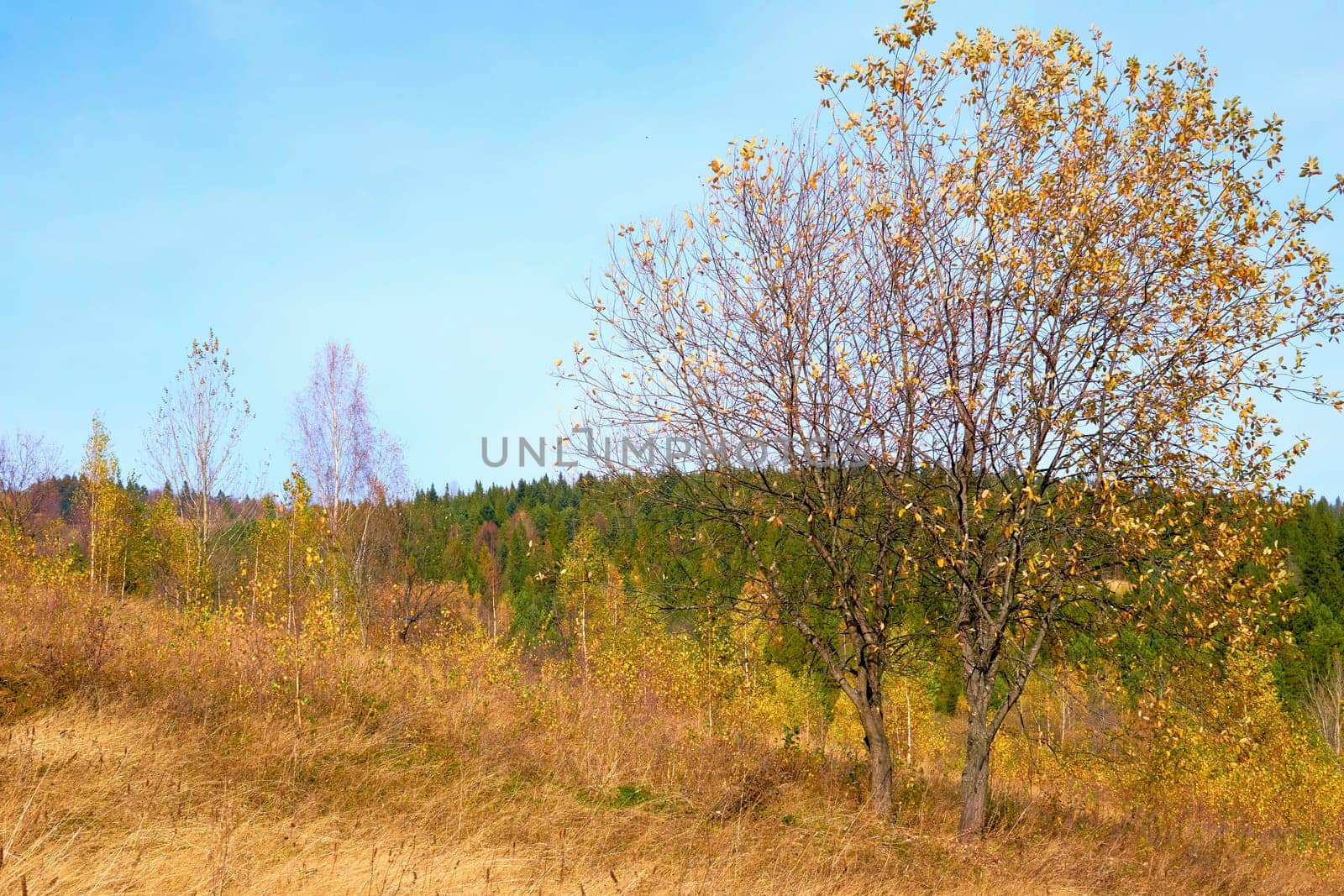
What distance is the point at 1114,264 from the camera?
719cm

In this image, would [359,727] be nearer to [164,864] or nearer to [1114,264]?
[164,864]

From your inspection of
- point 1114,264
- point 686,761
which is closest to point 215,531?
point 686,761

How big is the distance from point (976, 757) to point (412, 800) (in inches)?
225

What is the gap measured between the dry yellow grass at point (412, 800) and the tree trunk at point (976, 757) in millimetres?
249

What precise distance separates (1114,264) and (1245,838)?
12023mm

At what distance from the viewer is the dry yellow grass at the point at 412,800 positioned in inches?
215

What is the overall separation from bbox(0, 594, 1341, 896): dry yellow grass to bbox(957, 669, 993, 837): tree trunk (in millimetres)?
249

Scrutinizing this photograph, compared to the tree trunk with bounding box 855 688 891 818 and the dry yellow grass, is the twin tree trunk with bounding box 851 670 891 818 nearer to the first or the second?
the tree trunk with bounding box 855 688 891 818

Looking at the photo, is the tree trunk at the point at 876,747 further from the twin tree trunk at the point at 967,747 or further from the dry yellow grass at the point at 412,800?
the dry yellow grass at the point at 412,800

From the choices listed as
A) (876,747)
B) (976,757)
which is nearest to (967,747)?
(976,757)

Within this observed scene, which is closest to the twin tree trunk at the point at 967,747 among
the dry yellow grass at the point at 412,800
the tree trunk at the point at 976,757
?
the tree trunk at the point at 976,757

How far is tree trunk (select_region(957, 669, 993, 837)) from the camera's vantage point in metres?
8.65

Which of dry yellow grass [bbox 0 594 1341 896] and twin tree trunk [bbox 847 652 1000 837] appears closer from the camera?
dry yellow grass [bbox 0 594 1341 896]

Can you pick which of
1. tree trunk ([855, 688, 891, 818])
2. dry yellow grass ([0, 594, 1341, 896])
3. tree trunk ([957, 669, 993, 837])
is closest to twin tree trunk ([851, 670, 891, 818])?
tree trunk ([855, 688, 891, 818])
